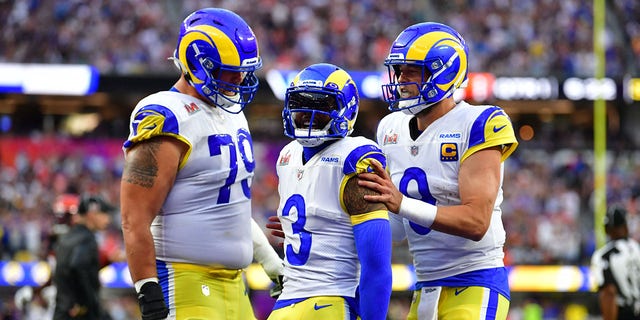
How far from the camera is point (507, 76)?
21.2 metres

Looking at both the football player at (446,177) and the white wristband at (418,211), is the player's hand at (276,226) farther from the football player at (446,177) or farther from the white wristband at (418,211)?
the white wristband at (418,211)

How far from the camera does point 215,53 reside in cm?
423

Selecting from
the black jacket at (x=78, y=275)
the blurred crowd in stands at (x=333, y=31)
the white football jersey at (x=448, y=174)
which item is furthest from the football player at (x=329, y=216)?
the blurred crowd in stands at (x=333, y=31)

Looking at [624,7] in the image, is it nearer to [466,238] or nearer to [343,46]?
[343,46]

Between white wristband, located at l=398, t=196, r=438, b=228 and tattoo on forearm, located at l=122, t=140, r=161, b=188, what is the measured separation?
1.06 meters

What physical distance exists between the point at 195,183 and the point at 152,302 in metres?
0.56

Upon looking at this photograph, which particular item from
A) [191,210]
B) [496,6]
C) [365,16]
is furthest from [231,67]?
[496,6]

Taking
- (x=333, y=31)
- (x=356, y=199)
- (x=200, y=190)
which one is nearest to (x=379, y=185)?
(x=356, y=199)

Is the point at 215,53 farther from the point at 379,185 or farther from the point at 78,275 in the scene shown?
the point at 78,275

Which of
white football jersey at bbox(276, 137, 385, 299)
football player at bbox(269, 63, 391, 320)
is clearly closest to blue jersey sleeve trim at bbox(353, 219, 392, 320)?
football player at bbox(269, 63, 391, 320)

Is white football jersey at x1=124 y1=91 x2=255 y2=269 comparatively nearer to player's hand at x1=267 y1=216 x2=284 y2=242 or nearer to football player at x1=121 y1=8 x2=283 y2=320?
football player at x1=121 y1=8 x2=283 y2=320

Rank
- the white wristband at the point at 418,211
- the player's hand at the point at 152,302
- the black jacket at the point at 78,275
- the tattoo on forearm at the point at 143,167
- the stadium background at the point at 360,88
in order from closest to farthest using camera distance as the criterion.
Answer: the player's hand at the point at 152,302 < the tattoo on forearm at the point at 143,167 < the white wristband at the point at 418,211 < the black jacket at the point at 78,275 < the stadium background at the point at 360,88

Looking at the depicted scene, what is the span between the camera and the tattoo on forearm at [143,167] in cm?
396

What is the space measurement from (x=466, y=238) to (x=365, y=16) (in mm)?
18501
